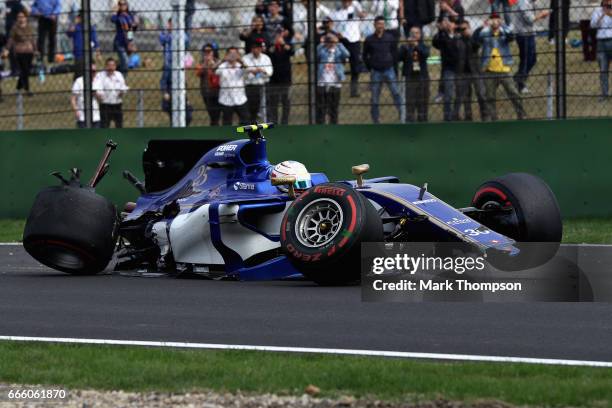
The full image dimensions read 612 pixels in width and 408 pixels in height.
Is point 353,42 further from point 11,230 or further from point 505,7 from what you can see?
point 11,230

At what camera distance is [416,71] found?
16.0 m

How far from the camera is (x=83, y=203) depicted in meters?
11.1

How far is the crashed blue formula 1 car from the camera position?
32.1 feet

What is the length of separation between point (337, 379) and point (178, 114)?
11.2m

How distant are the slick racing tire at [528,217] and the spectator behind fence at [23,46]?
29.6 ft

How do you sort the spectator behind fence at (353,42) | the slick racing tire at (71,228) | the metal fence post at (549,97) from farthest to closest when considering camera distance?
the spectator behind fence at (353,42), the metal fence post at (549,97), the slick racing tire at (71,228)

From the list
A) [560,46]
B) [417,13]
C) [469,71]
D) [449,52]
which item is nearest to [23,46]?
[417,13]

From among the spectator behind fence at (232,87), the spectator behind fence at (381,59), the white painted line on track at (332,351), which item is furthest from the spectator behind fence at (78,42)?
the white painted line on track at (332,351)

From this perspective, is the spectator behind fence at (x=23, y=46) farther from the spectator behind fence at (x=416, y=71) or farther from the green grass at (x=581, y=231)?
the spectator behind fence at (x=416, y=71)

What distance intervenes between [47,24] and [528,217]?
31.2ft

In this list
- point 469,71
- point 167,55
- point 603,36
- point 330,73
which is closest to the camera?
point 603,36

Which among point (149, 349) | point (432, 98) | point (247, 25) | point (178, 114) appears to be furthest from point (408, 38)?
point (149, 349)

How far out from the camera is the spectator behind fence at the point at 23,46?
1778 centimetres

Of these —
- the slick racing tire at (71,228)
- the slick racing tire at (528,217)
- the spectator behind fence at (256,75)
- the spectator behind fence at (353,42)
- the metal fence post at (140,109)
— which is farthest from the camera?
the metal fence post at (140,109)
